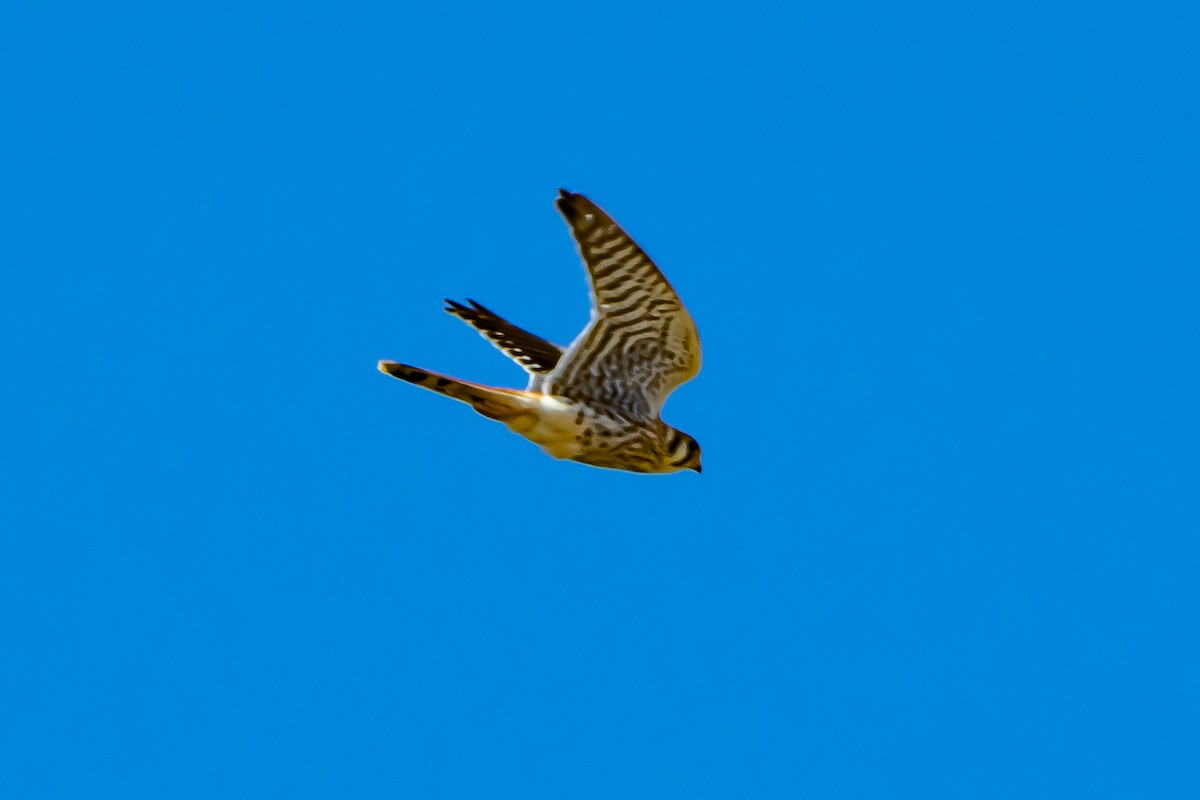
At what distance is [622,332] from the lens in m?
7.51

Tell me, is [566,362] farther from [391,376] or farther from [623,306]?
[391,376]

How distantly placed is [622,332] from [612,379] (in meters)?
0.31

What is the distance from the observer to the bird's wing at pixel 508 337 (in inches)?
349

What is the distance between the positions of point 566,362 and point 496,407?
0.42 metres

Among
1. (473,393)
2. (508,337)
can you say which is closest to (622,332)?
(473,393)

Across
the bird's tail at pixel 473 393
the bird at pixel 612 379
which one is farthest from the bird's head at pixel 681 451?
the bird's tail at pixel 473 393

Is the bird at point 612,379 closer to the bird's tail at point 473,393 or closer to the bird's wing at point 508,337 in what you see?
the bird's tail at point 473,393

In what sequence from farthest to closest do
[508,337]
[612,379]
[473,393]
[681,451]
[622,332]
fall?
[508,337]
[681,451]
[612,379]
[622,332]
[473,393]

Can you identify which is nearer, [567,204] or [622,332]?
[567,204]

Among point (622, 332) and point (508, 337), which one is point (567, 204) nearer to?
point (622, 332)

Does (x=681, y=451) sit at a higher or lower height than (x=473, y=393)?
higher

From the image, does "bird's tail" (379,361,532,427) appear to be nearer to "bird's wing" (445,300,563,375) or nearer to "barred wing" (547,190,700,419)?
"barred wing" (547,190,700,419)

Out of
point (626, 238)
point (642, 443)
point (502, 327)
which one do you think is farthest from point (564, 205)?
point (502, 327)

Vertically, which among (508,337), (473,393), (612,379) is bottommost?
(473,393)
